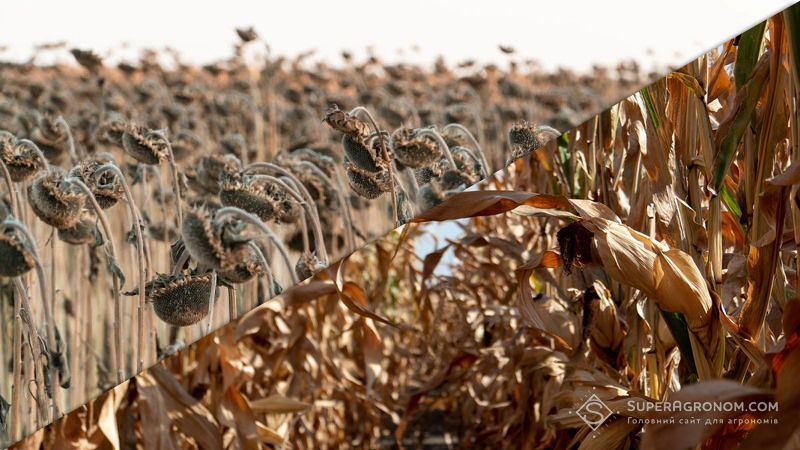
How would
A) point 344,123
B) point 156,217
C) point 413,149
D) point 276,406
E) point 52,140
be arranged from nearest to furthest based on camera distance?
point 344,123
point 413,149
point 52,140
point 276,406
point 156,217

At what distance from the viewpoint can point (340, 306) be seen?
2.04 m

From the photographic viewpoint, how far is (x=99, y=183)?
0.81 meters

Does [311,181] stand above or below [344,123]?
below

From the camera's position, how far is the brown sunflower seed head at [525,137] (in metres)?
1.03

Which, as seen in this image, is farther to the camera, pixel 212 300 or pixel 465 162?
pixel 465 162

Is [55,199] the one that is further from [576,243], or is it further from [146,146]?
[576,243]

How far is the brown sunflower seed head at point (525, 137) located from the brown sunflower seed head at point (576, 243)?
0.23m

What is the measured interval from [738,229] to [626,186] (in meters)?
0.20

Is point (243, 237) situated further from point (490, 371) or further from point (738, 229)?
point (490, 371)

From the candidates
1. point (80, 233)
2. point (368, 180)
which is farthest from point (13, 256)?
point (368, 180)

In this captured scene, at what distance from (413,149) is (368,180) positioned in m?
0.10

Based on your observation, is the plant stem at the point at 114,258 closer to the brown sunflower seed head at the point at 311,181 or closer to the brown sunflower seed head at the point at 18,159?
the brown sunflower seed head at the point at 18,159

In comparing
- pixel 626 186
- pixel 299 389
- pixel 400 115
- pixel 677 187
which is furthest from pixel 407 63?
pixel 677 187

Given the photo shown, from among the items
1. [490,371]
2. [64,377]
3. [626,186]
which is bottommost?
[490,371]
